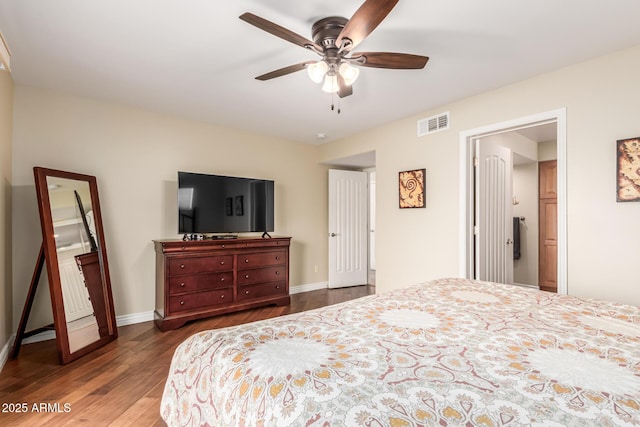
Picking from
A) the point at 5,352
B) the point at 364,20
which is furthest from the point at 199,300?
the point at 364,20

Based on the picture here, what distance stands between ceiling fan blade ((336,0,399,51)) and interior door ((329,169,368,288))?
3.46 m

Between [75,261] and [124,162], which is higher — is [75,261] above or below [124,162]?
below

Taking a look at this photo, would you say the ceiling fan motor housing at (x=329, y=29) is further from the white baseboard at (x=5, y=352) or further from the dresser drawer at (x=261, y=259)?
the white baseboard at (x=5, y=352)

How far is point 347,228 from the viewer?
5312 millimetres

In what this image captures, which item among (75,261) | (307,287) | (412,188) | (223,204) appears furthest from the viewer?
(307,287)

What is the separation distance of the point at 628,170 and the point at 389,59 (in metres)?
1.90

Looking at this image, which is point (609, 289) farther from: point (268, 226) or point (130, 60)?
point (130, 60)

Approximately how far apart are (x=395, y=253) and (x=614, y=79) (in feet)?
8.19

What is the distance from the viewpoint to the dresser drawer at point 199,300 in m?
3.27

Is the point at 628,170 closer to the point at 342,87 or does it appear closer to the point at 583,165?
the point at 583,165

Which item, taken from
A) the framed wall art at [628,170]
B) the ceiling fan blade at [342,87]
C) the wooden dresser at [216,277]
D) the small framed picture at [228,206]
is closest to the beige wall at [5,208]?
the wooden dresser at [216,277]

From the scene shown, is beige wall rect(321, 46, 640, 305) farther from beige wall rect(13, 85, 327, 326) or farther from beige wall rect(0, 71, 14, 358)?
beige wall rect(0, 71, 14, 358)

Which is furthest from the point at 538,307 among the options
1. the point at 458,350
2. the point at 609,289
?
the point at 609,289

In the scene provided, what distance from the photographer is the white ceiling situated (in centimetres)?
180
